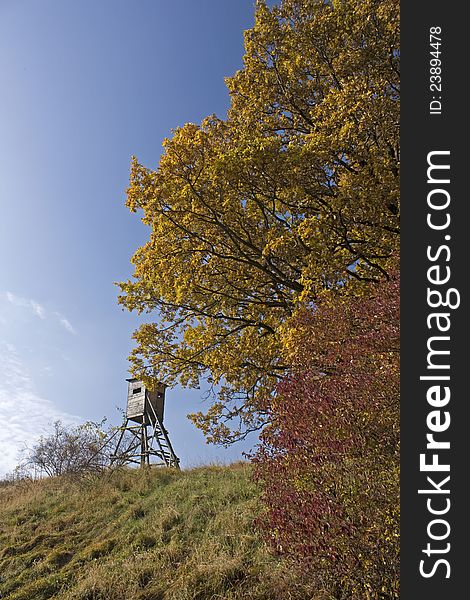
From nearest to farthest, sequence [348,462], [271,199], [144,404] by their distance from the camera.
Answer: [348,462], [271,199], [144,404]

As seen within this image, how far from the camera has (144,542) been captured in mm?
9875

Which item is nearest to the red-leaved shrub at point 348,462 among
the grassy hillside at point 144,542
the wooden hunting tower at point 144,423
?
the grassy hillside at point 144,542

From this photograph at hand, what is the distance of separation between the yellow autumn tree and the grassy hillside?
6.30ft

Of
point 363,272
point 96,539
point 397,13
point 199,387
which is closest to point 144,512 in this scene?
point 96,539

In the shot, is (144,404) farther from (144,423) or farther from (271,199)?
(271,199)

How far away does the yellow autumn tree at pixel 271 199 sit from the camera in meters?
8.20

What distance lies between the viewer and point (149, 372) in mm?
10812

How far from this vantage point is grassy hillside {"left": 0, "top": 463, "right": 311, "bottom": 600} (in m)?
7.62

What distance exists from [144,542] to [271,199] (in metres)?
7.12

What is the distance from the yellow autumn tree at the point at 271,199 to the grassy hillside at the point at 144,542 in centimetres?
192

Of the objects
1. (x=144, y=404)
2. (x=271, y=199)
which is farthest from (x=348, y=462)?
(x=144, y=404)

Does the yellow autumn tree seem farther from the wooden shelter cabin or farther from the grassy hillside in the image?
the wooden shelter cabin

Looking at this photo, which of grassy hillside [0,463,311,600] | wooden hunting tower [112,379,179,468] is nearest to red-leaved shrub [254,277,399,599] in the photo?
grassy hillside [0,463,311,600]

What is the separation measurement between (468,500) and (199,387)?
782cm
